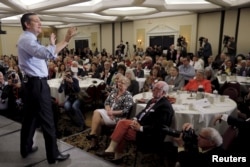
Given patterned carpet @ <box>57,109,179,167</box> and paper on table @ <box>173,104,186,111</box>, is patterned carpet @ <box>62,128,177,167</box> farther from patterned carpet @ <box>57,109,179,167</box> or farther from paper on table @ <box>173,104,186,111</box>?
paper on table @ <box>173,104,186,111</box>

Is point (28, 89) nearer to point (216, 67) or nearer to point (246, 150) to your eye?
point (246, 150)

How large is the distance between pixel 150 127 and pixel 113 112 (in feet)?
2.54

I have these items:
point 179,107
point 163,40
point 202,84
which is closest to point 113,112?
point 179,107

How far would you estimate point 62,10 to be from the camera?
9.09 metres

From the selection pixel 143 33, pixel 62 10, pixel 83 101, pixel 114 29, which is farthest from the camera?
pixel 114 29

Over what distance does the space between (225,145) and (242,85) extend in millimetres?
3369

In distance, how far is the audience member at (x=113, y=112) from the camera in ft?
10.1

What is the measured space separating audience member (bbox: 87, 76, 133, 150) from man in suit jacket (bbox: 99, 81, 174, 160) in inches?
13.2

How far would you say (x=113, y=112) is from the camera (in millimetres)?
3104

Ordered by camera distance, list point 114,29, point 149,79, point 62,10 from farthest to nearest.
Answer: point 114,29 < point 62,10 < point 149,79

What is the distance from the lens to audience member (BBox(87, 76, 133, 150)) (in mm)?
3070

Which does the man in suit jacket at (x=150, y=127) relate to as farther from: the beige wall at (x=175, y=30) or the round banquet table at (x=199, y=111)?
the beige wall at (x=175, y=30)

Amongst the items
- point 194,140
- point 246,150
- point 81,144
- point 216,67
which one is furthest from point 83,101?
point 216,67

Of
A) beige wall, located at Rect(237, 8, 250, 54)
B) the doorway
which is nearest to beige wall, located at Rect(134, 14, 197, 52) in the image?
the doorway
